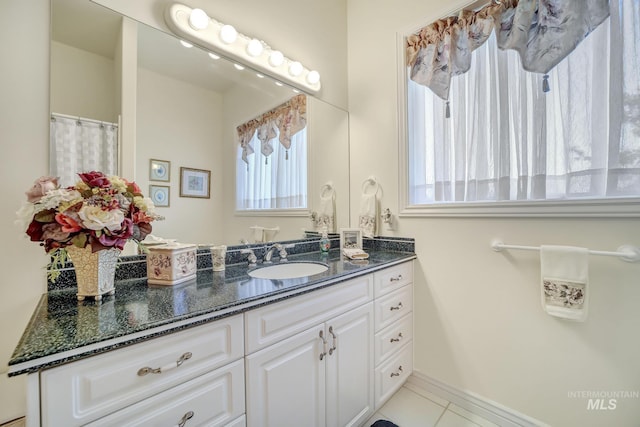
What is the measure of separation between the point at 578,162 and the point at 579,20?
625 mm

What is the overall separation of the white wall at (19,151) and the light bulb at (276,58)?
0.95 meters

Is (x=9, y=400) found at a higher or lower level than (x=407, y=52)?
lower

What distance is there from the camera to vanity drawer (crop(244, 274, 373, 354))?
33.9 inches

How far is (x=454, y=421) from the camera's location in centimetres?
141

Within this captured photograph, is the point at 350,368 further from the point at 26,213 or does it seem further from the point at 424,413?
the point at 26,213

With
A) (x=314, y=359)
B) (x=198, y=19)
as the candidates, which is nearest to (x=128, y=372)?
(x=314, y=359)

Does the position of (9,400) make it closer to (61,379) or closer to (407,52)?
(61,379)

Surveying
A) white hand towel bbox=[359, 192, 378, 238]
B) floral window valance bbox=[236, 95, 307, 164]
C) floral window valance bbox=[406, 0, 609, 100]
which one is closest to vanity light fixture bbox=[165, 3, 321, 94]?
floral window valance bbox=[236, 95, 307, 164]

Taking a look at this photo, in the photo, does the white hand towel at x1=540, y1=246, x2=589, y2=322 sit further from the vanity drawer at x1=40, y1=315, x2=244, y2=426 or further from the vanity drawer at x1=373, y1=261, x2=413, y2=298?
the vanity drawer at x1=40, y1=315, x2=244, y2=426

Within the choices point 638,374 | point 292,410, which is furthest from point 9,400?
point 638,374

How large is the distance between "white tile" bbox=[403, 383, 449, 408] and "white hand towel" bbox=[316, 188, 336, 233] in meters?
1.15

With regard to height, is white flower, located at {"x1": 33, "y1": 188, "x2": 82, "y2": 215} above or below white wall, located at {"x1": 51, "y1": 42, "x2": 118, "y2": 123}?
below

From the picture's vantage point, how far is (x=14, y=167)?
86 centimetres

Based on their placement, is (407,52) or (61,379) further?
(407,52)
